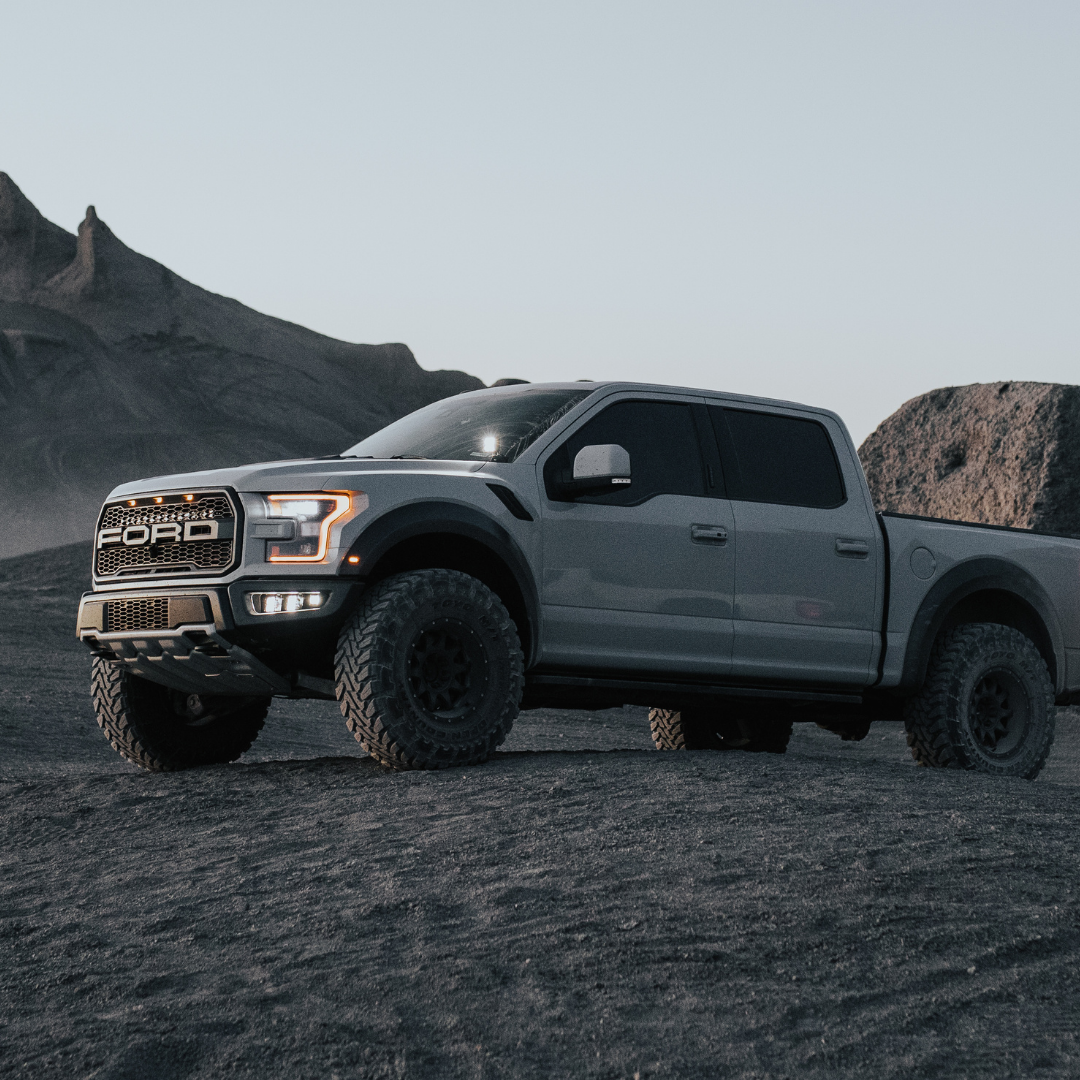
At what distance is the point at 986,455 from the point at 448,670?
41.2ft

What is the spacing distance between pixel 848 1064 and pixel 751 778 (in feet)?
9.08

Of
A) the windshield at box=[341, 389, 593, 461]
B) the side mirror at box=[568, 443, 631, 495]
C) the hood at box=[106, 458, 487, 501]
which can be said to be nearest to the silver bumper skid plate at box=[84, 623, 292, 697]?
the hood at box=[106, 458, 487, 501]

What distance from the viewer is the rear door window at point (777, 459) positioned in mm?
7648

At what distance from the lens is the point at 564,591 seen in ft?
22.7

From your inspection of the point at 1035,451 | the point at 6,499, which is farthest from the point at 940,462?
the point at 6,499

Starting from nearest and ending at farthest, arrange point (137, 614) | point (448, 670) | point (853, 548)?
1. point (448, 670)
2. point (137, 614)
3. point (853, 548)

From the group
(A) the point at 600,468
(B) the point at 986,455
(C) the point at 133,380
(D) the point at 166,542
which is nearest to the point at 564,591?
(A) the point at 600,468

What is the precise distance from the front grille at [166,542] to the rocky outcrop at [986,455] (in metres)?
12.4

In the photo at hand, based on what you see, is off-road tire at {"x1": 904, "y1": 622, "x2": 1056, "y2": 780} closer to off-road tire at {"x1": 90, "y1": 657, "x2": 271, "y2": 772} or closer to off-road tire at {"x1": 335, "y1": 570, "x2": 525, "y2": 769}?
off-road tire at {"x1": 335, "y1": 570, "x2": 525, "y2": 769}

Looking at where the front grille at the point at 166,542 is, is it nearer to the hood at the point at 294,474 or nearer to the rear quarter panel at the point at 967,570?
the hood at the point at 294,474

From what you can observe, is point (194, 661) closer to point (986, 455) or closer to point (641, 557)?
point (641, 557)

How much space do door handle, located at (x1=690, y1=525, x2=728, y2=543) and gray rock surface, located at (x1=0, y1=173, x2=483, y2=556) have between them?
58.0 metres

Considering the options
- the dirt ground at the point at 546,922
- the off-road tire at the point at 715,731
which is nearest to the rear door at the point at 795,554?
the dirt ground at the point at 546,922

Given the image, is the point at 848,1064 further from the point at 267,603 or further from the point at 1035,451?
the point at 1035,451
